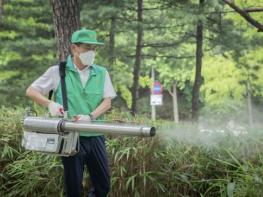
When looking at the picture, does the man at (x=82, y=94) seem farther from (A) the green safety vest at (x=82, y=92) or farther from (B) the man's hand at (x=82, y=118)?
(B) the man's hand at (x=82, y=118)

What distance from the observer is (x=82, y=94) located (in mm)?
4297

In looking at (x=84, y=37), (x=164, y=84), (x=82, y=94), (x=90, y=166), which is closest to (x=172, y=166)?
(x=90, y=166)

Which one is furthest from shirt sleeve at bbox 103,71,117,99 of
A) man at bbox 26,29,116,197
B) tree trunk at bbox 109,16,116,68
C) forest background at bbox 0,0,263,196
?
tree trunk at bbox 109,16,116,68

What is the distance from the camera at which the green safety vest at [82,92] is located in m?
4.26

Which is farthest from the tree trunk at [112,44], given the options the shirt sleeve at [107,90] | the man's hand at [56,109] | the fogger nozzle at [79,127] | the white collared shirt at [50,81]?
the fogger nozzle at [79,127]

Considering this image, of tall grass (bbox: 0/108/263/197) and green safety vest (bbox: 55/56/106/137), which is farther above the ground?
green safety vest (bbox: 55/56/106/137)

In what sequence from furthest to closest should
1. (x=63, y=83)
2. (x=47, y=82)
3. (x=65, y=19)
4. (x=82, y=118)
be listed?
(x=65, y=19) < (x=47, y=82) < (x=63, y=83) < (x=82, y=118)

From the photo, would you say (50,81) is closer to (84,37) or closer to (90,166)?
(84,37)

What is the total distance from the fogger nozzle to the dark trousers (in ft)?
1.61

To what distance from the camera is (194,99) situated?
51.6ft

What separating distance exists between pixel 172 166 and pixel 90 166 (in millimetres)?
1199

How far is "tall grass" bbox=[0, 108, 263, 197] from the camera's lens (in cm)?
512

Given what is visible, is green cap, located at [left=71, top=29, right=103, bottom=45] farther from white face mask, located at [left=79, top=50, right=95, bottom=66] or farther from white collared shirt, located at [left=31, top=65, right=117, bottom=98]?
white collared shirt, located at [left=31, top=65, right=117, bottom=98]

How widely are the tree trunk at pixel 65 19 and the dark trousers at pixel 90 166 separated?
2.97 metres
